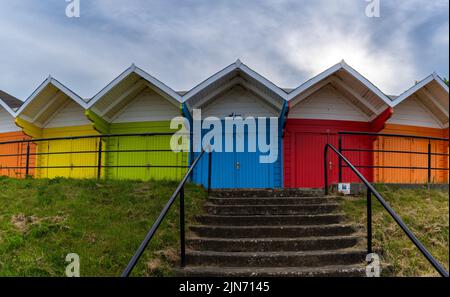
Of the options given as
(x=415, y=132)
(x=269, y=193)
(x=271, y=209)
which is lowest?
(x=271, y=209)

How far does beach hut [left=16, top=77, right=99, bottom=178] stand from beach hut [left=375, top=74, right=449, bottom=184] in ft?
31.9

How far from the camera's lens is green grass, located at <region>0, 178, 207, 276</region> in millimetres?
4316

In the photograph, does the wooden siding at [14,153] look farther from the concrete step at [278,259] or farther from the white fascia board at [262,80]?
the concrete step at [278,259]

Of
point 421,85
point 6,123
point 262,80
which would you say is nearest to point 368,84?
point 421,85

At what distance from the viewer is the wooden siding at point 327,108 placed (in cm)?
1057

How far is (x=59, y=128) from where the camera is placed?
1200 centimetres

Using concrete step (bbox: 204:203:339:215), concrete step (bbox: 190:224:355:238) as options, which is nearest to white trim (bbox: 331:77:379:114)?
concrete step (bbox: 204:203:339:215)

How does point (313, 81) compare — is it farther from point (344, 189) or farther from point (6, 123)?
point (6, 123)

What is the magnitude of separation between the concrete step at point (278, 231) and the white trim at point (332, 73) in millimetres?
4742

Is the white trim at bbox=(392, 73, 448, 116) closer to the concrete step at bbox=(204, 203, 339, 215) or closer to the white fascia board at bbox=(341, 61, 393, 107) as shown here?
the white fascia board at bbox=(341, 61, 393, 107)

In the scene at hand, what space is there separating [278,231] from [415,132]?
8456 millimetres

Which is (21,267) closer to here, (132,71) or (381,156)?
(132,71)

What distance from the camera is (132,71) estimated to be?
1005 centimetres
